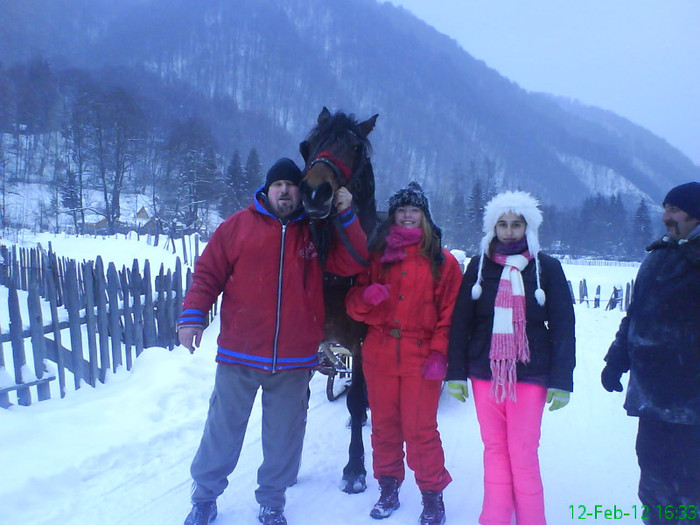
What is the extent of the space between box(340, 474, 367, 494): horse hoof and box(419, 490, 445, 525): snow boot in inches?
19.0

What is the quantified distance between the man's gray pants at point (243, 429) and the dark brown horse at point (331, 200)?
21.5 inches

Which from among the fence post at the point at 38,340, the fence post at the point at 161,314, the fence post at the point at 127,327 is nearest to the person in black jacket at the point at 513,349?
the fence post at the point at 38,340

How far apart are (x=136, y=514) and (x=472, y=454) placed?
2.30 m

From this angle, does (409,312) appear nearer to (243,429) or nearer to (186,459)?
(243,429)

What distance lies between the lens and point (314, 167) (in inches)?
88.0

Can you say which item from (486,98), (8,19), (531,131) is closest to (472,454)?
(8,19)

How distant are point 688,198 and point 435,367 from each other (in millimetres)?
1447

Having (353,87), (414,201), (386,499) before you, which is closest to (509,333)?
(414,201)

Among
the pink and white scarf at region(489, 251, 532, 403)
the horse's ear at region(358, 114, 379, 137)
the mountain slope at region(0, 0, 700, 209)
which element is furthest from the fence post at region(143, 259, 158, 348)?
the mountain slope at region(0, 0, 700, 209)

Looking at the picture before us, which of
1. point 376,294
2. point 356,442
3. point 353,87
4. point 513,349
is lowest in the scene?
point 356,442

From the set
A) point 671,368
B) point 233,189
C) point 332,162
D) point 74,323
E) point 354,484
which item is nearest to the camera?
point 671,368

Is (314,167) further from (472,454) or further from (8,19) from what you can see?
(8,19)

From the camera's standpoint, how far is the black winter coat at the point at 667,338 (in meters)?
1.99

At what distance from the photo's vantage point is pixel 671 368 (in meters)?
2.04
